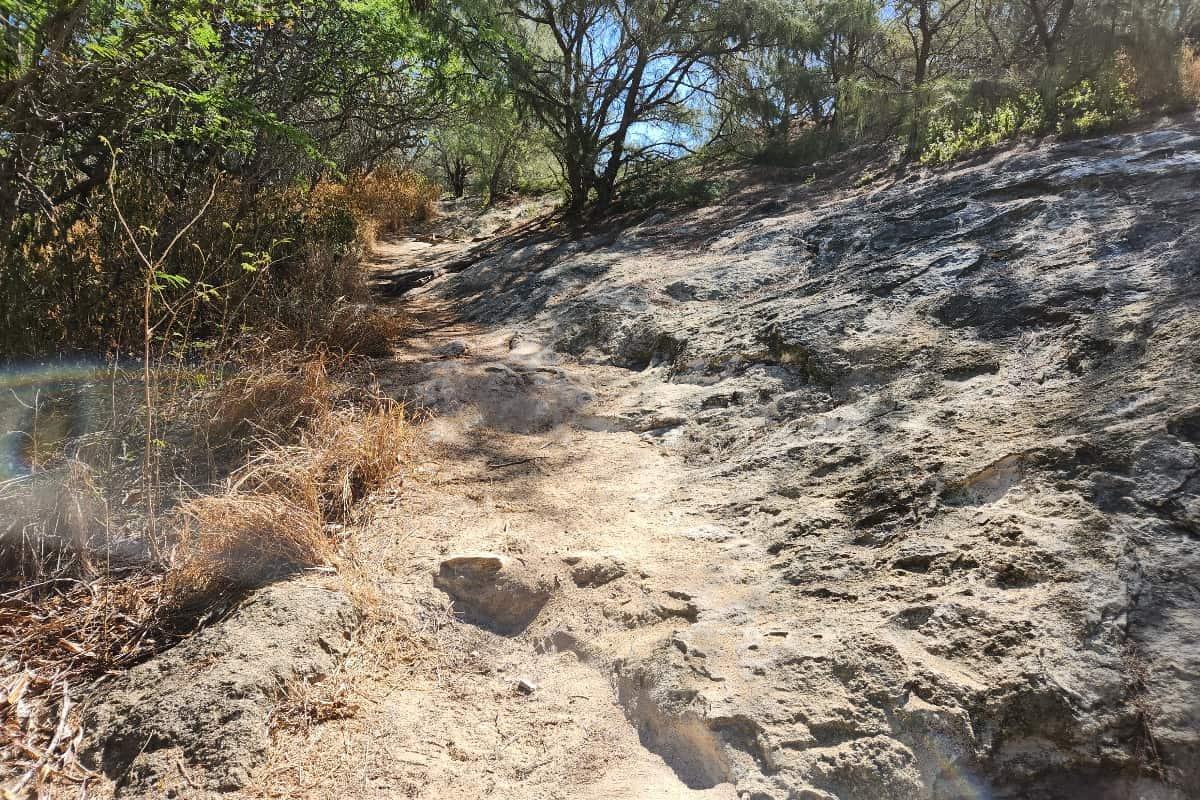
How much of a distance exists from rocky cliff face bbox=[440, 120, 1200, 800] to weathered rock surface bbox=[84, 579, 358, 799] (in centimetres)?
92

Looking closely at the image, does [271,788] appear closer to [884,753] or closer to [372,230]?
[884,753]

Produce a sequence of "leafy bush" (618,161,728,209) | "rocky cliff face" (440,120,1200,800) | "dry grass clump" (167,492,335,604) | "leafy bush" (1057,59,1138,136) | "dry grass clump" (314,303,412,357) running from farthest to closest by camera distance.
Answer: "leafy bush" (618,161,728,209)
"dry grass clump" (314,303,412,357)
"leafy bush" (1057,59,1138,136)
"dry grass clump" (167,492,335,604)
"rocky cliff face" (440,120,1200,800)

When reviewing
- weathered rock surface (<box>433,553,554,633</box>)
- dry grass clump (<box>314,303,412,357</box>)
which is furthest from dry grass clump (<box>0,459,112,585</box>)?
dry grass clump (<box>314,303,412,357</box>)

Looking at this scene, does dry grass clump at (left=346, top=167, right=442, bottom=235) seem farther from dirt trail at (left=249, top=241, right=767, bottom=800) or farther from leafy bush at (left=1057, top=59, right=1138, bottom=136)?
leafy bush at (left=1057, top=59, right=1138, bottom=136)

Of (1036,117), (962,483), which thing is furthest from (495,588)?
(1036,117)

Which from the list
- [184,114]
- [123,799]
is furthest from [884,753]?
[184,114]

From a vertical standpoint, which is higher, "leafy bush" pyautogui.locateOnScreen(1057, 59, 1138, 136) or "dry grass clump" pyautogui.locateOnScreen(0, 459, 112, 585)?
"leafy bush" pyautogui.locateOnScreen(1057, 59, 1138, 136)

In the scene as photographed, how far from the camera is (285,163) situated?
6195 mm

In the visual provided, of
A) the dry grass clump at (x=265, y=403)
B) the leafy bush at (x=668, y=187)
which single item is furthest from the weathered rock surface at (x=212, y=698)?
the leafy bush at (x=668, y=187)

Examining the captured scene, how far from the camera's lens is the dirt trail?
1587 mm

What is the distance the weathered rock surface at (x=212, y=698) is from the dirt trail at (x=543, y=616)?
124mm

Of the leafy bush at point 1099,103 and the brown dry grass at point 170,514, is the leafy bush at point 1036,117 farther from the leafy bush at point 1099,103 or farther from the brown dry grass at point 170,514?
the brown dry grass at point 170,514

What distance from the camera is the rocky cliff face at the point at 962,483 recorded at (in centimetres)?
133

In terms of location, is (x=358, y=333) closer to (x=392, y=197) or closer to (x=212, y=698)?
(x=212, y=698)
